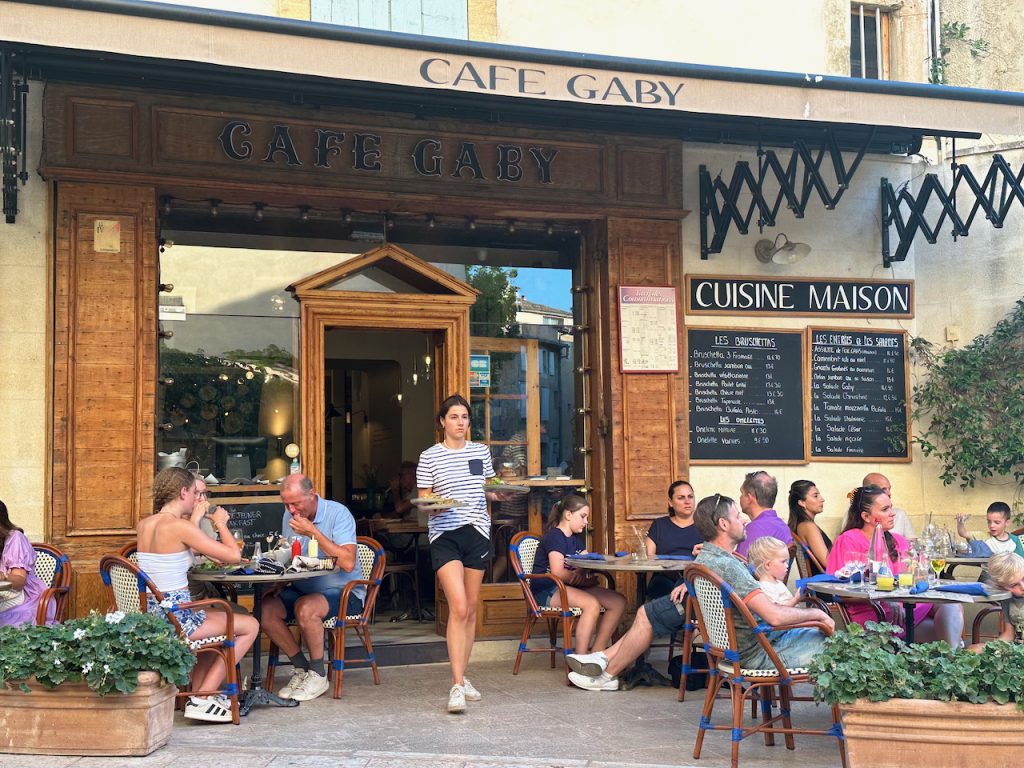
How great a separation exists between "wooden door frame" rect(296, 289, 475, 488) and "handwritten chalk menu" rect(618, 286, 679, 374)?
112cm

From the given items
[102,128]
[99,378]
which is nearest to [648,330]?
[99,378]

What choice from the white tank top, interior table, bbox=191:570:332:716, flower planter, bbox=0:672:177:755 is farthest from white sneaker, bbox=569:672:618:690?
flower planter, bbox=0:672:177:755

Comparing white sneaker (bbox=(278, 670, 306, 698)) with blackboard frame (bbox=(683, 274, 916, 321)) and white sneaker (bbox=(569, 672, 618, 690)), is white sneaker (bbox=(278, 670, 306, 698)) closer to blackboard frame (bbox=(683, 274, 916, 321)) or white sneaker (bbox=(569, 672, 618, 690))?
white sneaker (bbox=(569, 672, 618, 690))

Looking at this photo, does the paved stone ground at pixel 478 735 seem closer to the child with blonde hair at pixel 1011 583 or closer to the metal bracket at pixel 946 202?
the child with blonde hair at pixel 1011 583

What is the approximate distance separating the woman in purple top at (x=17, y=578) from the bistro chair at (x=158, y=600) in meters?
0.49

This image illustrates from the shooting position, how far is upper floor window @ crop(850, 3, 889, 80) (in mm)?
10422

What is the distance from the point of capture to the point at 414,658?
816cm

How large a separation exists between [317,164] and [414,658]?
338cm

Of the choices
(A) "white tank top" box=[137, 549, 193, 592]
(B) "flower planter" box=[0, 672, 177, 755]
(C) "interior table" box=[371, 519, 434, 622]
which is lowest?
(B) "flower planter" box=[0, 672, 177, 755]

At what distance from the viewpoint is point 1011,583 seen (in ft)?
18.6

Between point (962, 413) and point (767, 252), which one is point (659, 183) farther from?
point (962, 413)

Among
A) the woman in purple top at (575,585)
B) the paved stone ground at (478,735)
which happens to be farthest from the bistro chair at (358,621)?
the woman in purple top at (575,585)

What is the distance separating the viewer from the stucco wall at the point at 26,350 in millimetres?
7352

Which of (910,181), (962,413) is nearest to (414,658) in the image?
(962,413)
